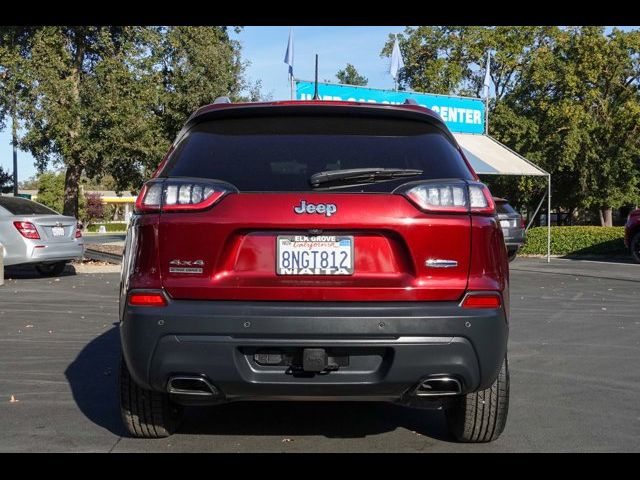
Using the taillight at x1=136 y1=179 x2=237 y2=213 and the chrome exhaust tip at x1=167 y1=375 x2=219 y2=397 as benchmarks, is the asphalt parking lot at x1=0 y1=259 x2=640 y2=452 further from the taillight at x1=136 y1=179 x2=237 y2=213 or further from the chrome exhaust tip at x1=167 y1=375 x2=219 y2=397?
the taillight at x1=136 y1=179 x2=237 y2=213

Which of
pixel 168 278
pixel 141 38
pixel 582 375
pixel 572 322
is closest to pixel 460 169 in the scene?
pixel 168 278

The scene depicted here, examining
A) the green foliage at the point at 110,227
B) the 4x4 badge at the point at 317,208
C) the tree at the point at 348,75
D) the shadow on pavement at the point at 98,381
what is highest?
the tree at the point at 348,75

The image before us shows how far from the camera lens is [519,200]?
39.7 m

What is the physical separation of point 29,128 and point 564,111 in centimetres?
2349

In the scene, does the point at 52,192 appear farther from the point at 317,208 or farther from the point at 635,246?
the point at 317,208

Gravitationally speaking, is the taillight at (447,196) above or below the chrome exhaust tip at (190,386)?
above

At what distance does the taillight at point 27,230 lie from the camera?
13.5 metres

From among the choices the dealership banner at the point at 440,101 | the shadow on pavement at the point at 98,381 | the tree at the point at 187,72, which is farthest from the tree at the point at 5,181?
the shadow on pavement at the point at 98,381

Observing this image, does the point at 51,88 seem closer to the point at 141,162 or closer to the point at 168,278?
the point at 141,162

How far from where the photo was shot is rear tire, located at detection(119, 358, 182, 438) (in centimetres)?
399

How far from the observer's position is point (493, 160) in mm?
20906

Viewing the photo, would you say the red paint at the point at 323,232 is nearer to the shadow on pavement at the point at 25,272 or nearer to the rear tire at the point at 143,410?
the rear tire at the point at 143,410

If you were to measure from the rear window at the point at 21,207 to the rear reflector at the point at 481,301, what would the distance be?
39.3ft

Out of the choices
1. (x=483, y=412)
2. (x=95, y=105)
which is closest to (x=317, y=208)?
(x=483, y=412)
